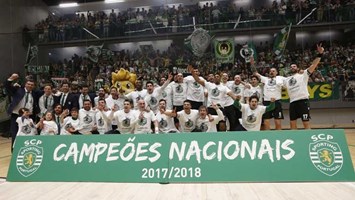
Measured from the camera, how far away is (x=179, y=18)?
1178cm

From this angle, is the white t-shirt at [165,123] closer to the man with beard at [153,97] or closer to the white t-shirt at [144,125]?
the white t-shirt at [144,125]

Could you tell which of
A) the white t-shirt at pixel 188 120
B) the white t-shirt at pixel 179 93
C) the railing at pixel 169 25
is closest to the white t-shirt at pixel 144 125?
the white t-shirt at pixel 188 120

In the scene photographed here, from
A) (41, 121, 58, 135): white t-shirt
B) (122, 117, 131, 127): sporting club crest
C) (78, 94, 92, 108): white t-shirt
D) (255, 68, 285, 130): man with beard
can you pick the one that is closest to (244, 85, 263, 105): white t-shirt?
(255, 68, 285, 130): man with beard

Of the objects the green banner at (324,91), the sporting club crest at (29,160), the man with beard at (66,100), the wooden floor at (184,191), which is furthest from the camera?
the green banner at (324,91)

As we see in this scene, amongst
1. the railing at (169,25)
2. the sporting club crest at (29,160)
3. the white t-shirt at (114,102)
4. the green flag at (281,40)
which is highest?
the railing at (169,25)

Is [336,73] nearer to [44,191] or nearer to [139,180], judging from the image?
[139,180]

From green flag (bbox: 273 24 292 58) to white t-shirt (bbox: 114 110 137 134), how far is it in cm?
754

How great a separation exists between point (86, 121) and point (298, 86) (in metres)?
4.55

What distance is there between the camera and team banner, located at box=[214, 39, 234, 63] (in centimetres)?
1119

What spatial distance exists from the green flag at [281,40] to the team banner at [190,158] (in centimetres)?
806

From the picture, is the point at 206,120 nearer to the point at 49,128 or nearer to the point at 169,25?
the point at 49,128

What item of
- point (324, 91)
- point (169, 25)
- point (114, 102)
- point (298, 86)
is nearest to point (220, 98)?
point (298, 86)

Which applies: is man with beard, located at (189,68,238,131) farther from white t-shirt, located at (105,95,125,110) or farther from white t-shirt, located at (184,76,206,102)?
white t-shirt, located at (105,95,125,110)

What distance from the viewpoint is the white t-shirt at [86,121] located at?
6465mm
